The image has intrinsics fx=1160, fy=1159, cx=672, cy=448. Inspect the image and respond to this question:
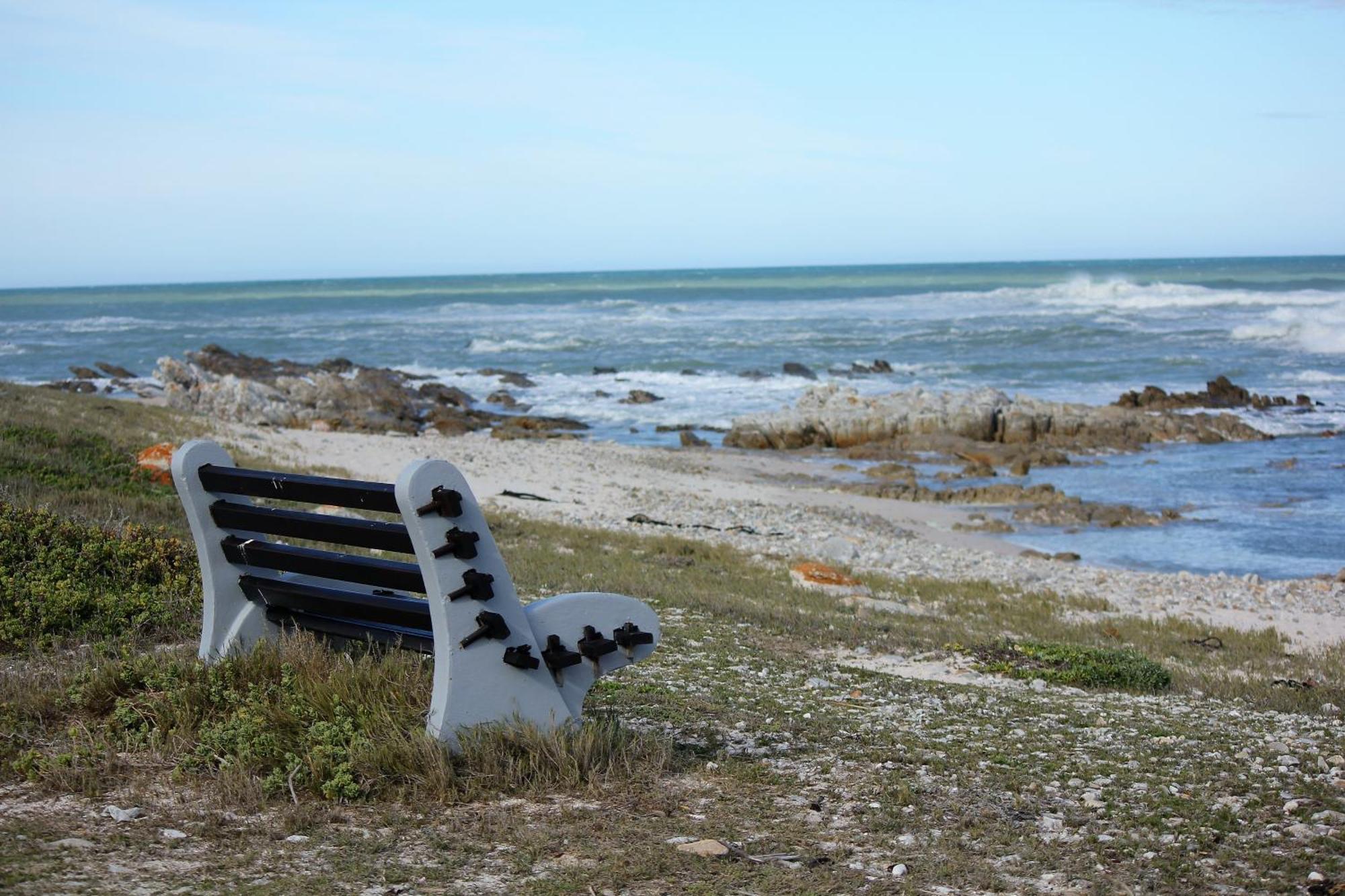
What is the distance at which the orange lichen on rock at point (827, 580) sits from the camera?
12039 millimetres

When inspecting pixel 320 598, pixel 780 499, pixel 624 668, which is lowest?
pixel 780 499

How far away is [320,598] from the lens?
5.24m

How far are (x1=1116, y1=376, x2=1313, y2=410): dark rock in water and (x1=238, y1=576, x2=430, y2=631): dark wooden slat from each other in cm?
3202

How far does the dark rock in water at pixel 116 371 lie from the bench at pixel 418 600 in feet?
140

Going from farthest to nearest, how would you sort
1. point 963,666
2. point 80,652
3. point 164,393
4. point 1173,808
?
point 164,393 < point 963,666 < point 80,652 < point 1173,808

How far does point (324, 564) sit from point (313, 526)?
0.28m

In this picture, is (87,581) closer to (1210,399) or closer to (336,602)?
(336,602)

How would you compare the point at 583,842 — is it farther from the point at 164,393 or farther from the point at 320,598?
the point at 164,393

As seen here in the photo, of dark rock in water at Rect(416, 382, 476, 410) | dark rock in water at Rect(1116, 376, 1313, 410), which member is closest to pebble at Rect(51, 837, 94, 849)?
dark rock in water at Rect(1116, 376, 1313, 410)

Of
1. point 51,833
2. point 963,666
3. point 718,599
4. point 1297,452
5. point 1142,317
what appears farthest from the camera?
point 1142,317

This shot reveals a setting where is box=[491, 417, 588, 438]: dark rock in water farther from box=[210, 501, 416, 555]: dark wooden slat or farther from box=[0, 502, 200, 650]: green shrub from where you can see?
box=[210, 501, 416, 555]: dark wooden slat

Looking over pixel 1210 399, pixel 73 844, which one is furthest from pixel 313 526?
pixel 1210 399

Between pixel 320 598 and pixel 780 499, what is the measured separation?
1686 centimetres

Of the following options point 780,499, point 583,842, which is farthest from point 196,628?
point 780,499
